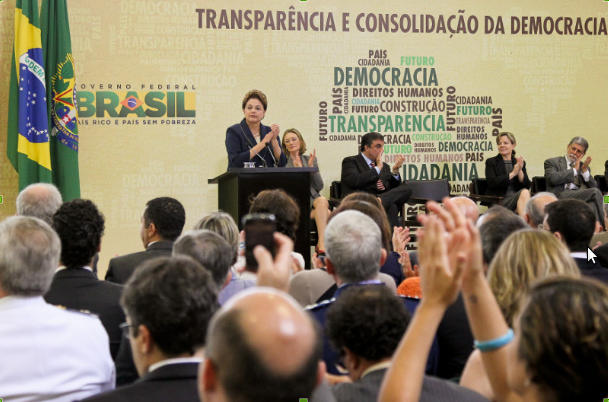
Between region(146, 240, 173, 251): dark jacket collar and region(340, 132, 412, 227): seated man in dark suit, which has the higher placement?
region(340, 132, 412, 227): seated man in dark suit

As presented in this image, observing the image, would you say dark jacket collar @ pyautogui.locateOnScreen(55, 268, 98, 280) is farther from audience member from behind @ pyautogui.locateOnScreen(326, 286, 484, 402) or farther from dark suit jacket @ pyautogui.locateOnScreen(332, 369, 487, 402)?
dark suit jacket @ pyautogui.locateOnScreen(332, 369, 487, 402)

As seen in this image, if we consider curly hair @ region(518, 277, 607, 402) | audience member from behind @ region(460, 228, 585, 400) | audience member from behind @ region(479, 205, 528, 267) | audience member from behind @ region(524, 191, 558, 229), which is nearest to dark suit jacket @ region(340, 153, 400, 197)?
audience member from behind @ region(524, 191, 558, 229)

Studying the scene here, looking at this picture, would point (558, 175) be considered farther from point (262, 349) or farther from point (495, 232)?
point (262, 349)

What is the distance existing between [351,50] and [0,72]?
3.67m

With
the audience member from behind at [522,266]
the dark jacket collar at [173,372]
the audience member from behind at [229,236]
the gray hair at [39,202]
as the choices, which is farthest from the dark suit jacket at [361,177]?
the dark jacket collar at [173,372]

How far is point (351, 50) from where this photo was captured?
A: 28.0ft

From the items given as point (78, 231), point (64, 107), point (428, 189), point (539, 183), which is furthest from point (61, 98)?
point (539, 183)

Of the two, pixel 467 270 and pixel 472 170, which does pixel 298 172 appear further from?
pixel 467 270

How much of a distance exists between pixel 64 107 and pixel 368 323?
6.38 metres

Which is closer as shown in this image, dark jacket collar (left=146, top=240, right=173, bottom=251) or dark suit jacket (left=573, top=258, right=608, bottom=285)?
dark suit jacket (left=573, top=258, right=608, bottom=285)

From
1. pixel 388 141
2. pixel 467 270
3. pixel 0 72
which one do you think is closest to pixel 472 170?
pixel 388 141

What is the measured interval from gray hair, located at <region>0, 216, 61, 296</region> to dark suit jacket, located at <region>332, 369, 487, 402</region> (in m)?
0.93

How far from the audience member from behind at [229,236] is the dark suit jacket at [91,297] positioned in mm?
385

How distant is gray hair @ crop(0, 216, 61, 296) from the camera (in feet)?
6.80
